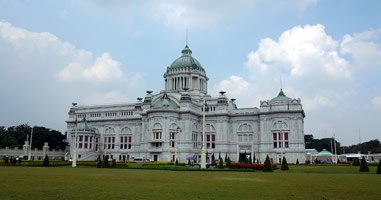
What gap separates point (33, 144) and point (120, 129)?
2984 centimetres

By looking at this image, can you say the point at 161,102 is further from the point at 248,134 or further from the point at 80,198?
the point at 80,198

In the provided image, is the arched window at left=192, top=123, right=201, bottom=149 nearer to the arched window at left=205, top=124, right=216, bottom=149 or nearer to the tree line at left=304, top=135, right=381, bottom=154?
the arched window at left=205, top=124, right=216, bottom=149

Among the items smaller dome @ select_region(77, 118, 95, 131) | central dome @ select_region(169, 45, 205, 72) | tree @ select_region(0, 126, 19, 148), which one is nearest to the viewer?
smaller dome @ select_region(77, 118, 95, 131)

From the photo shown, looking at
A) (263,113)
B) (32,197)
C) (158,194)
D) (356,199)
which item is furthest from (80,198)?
(263,113)

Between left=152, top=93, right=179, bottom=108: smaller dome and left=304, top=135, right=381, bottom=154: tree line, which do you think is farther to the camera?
left=304, top=135, right=381, bottom=154: tree line

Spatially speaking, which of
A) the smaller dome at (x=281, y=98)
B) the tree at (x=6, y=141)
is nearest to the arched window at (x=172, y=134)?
the smaller dome at (x=281, y=98)

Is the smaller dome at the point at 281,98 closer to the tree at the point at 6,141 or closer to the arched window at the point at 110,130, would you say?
the arched window at the point at 110,130

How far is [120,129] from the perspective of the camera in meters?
97.8

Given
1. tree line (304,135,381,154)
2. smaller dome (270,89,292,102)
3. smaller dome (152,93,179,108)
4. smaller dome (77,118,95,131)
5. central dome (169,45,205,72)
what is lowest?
tree line (304,135,381,154)

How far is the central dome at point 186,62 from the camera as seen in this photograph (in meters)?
96.9

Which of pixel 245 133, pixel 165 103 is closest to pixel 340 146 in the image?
pixel 245 133

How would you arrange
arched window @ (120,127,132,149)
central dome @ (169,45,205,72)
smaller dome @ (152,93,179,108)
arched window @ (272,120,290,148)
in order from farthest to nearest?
central dome @ (169,45,205,72) < arched window @ (120,127,132,149) < smaller dome @ (152,93,179,108) < arched window @ (272,120,290,148)

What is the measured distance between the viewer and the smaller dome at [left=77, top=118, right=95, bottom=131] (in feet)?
308

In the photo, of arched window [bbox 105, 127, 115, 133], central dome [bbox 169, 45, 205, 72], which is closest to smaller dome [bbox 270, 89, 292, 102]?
central dome [bbox 169, 45, 205, 72]
